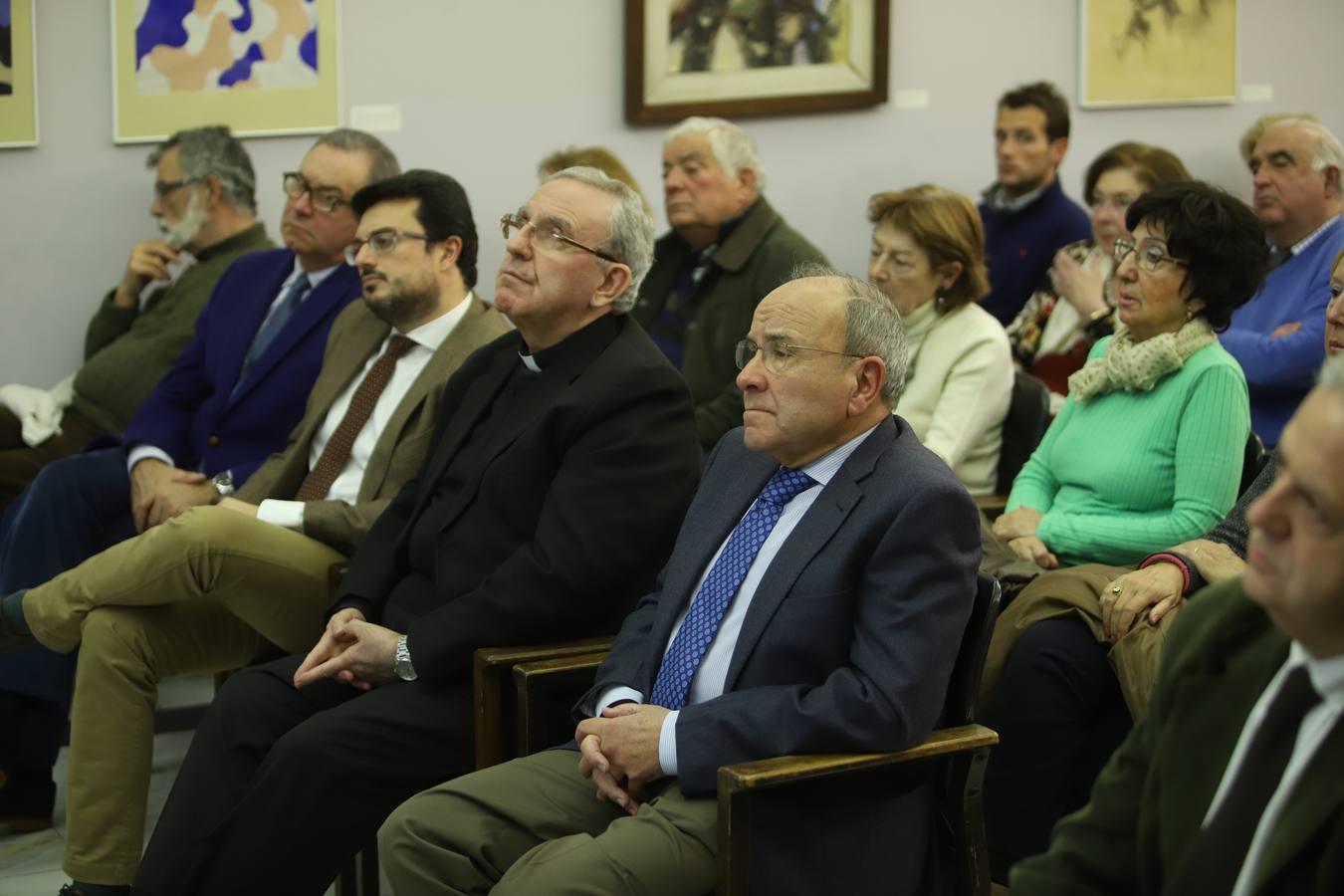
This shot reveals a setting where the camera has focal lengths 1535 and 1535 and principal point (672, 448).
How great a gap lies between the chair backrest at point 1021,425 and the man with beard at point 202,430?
1.77 metres

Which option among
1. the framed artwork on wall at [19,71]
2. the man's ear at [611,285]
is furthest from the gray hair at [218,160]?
the man's ear at [611,285]

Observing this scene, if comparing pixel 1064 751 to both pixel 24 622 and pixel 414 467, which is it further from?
pixel 24 622

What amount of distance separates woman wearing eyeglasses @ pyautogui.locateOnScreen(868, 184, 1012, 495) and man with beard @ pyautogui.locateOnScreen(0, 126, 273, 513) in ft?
7.15

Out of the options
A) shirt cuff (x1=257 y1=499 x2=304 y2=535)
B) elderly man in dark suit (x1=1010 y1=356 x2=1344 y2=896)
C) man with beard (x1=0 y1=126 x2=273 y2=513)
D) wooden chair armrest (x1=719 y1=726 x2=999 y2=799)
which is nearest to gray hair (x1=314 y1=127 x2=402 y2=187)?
man with beard (x1=0 y1=126 x2=273 y2=513)

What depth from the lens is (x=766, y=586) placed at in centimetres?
223

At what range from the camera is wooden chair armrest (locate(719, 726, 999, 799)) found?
1.97 meters

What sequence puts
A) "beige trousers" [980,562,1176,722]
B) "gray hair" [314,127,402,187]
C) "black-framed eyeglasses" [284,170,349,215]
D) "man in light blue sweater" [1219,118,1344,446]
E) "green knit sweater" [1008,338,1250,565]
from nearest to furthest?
"beige trousers" [980,562,1176,722], "green knit sweater" [1008,338,1250,565], "man in light blue sweater" [1219,118,1344,446], "black-framed eyeglasses" [284,170,349,215], "gray hair" [314,127,402,187]

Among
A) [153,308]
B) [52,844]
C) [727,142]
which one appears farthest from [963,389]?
[153,308]

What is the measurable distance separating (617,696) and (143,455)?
2173mm

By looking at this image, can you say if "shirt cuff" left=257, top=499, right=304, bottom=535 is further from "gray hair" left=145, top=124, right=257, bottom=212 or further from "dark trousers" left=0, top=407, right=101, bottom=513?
"gray hair" left=145, top=124, right=257, bottom=212

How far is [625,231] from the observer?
3.04 meters

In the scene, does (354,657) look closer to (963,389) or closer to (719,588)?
(719,588)

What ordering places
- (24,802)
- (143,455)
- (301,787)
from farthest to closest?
(143,455) < (24,802) < (301,787)

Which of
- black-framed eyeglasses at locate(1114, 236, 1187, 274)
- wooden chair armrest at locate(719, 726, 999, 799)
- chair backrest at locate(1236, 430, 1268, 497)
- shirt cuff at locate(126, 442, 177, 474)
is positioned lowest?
wooden chair armrest at locate(719, 726, 999, 799)
